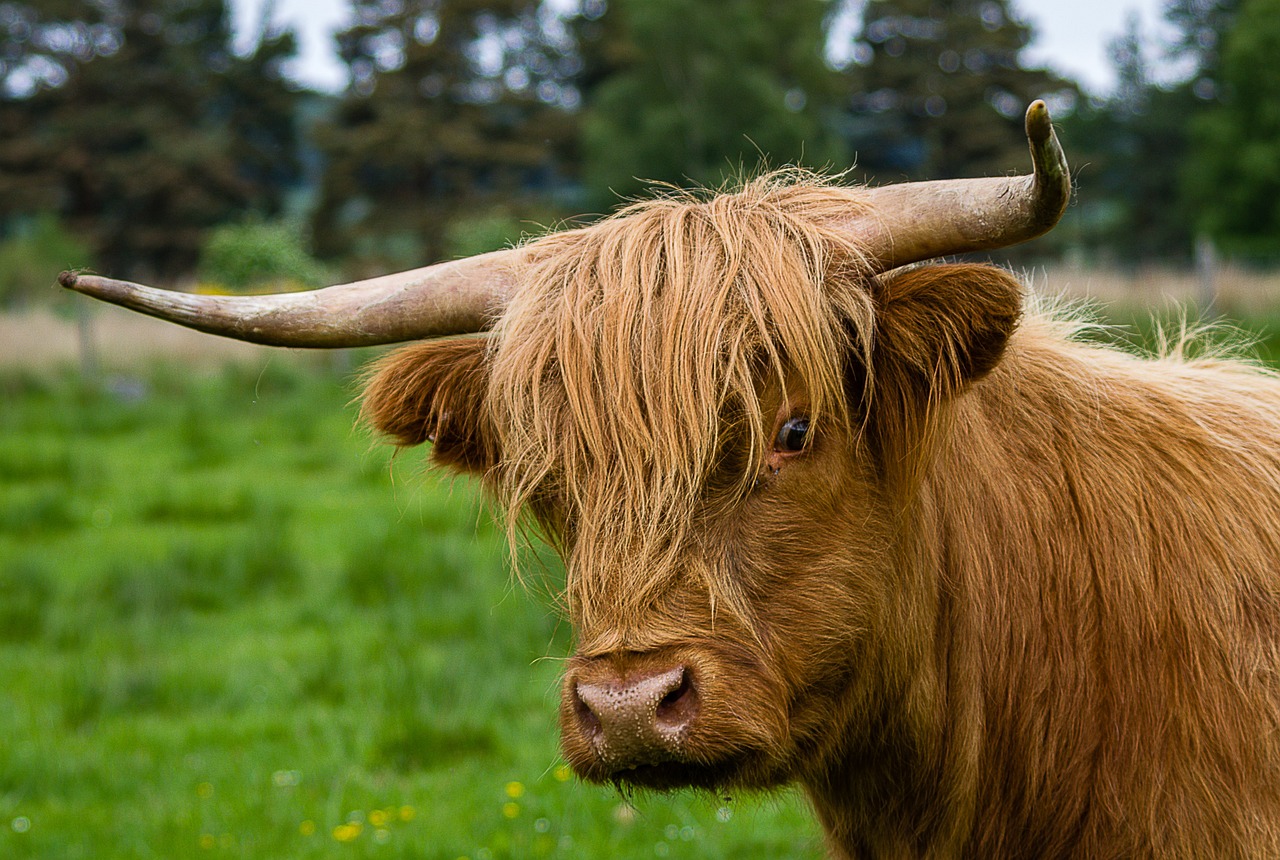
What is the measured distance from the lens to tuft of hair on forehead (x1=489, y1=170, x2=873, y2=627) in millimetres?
2047

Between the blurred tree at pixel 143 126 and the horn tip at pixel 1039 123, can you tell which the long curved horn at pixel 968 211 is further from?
the blurred tree at pixel 143 126

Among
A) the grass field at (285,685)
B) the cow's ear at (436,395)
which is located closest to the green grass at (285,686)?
the grass field at (285,685)

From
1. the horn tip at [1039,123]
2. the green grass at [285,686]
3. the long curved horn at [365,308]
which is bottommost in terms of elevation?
the green grass at [285,686]

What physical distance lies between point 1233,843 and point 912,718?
59 cm

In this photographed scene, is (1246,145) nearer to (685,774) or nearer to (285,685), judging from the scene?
(285,685)

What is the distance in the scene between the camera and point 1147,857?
7.13 feet

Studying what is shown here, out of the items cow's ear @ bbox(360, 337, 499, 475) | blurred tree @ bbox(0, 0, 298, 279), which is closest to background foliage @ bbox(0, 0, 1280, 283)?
blurred tree @ bbox(0, 0, 298, 279)

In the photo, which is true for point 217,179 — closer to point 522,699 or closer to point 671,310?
point 522,699

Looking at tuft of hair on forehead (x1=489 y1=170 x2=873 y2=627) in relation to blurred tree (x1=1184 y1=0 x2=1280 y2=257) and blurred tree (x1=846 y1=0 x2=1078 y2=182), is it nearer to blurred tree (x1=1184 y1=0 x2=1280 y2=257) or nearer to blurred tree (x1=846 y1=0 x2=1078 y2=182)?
blurred tree (x1=1184 y1=0 x2=1280 y2=257)

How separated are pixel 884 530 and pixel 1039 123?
836 millimetres

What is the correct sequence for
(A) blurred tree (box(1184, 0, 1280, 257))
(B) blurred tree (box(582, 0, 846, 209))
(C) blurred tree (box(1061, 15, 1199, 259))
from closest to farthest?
(A) blurred tree (box(1184, 0, 1280, 257)) → (B) blurred tree (box(582, 0, 846, 209)) → (C) blurred tree (box(1061, 15, 1199, 259))

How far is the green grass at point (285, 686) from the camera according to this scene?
412cm

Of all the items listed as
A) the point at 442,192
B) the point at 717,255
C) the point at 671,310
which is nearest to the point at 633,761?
the point at 671,310

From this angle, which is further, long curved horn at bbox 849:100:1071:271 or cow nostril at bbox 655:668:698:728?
cow nostril at bbox 655:668:698:728
